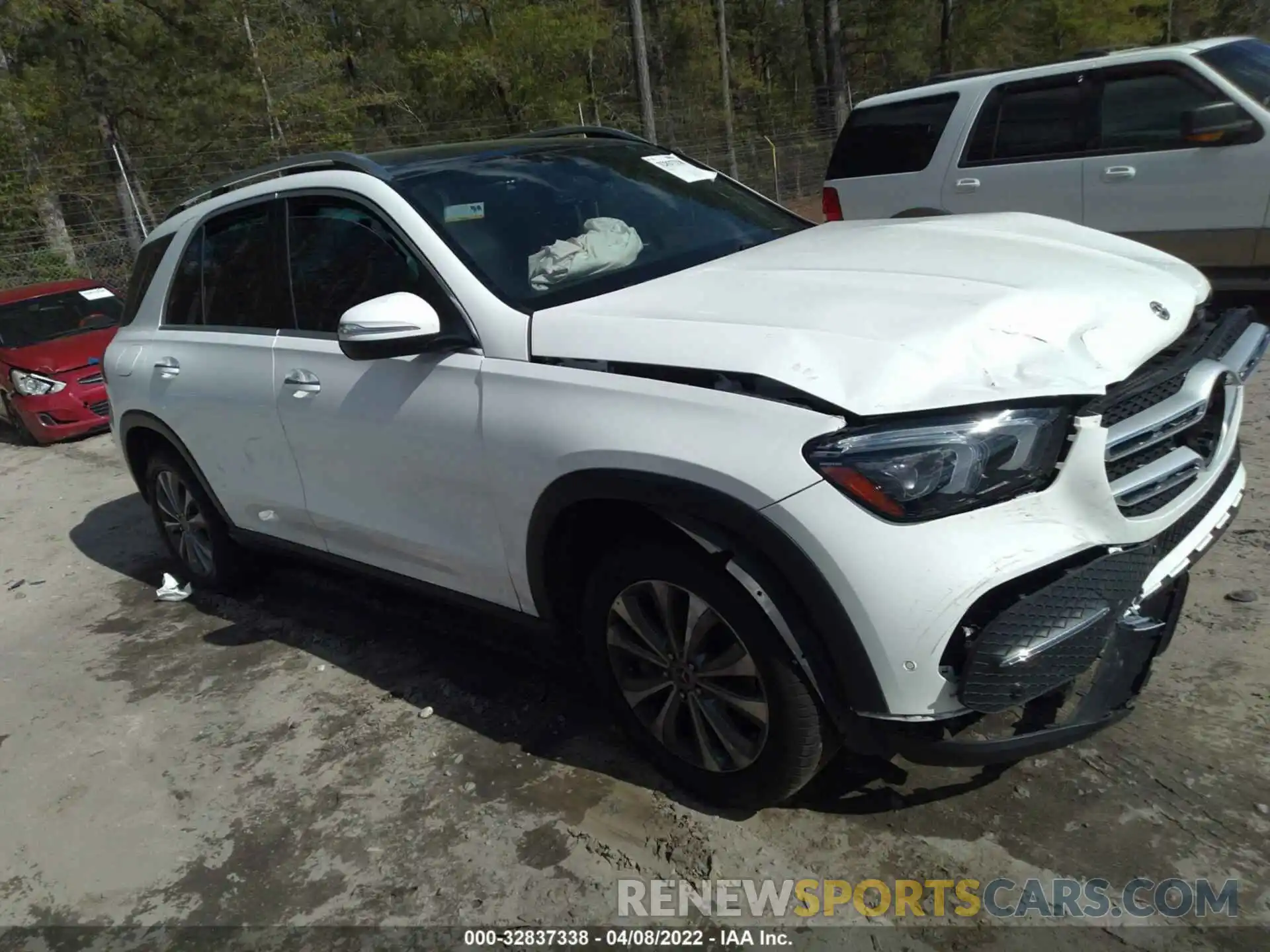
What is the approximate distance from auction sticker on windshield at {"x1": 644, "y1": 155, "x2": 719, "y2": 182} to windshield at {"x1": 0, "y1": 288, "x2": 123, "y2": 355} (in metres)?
8.21

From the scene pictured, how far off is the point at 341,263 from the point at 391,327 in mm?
795

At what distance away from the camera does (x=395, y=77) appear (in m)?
30.9

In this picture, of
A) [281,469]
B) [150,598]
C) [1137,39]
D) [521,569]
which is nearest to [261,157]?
[150,598]

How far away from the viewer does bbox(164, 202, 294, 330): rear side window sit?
395 centimetres

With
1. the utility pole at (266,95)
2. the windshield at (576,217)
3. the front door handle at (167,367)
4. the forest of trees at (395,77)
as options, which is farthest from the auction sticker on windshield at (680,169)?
the utility pole at (266,95)

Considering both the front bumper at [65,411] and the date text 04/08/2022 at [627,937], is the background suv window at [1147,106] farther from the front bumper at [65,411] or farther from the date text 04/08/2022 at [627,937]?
the front bumper at [65,411]

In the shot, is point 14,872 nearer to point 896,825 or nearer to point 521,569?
point 521,569

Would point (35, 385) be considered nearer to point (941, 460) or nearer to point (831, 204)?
point (831, 204)

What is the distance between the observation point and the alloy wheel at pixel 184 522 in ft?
16.3

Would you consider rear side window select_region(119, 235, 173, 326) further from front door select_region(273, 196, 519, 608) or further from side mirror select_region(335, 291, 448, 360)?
side mirror select_region(335, 291, 448, 360)

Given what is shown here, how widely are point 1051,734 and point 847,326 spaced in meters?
1.07

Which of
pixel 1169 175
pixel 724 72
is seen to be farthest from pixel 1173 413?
pixel 724 72

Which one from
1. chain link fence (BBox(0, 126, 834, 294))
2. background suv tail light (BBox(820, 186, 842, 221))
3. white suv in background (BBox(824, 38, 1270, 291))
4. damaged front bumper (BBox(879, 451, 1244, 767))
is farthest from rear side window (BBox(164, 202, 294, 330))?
chain link fence (BBox(0, 126, 834, 294))

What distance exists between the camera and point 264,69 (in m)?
23.6
